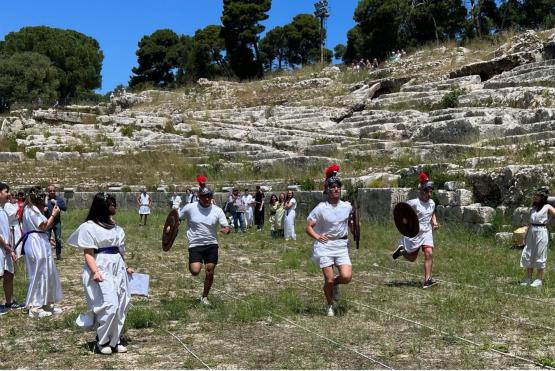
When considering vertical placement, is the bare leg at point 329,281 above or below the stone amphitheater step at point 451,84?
below

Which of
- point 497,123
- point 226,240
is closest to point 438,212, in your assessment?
point 226,240

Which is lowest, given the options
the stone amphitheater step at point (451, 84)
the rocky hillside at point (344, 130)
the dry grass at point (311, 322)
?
the dry grass at point (311, 322)

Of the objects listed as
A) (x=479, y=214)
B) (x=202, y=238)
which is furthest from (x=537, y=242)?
(x=479, y=214)

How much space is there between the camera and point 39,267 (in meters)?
8.86

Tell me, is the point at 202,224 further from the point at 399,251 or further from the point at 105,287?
the point at 399,251

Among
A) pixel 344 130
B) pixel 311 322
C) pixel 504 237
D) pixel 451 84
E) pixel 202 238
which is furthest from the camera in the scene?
pixel 451 84

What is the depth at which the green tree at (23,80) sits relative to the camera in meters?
59.1

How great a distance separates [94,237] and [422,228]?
5698 mm

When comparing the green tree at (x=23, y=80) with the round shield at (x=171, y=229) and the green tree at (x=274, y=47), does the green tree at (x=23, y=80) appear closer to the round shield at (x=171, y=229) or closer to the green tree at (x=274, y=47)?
the green tree at (x=274, y=47)

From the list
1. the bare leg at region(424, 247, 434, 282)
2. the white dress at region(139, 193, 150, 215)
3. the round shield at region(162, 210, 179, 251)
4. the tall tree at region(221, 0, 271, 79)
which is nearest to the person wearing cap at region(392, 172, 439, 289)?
the bare leg at region(424, 247, 434, 282)

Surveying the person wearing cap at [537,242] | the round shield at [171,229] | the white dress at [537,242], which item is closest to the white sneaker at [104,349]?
the round shield at [171,229]

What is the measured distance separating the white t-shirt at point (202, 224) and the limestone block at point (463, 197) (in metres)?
8.86

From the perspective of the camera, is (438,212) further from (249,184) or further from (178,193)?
(178,193)

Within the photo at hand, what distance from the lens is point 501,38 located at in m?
40.3
